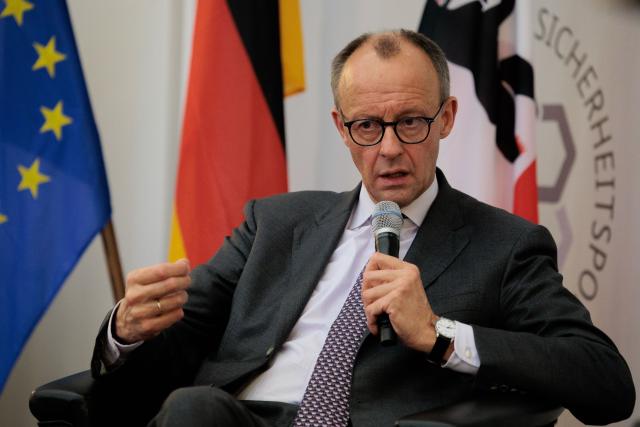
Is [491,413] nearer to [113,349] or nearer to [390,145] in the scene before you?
[390,145]

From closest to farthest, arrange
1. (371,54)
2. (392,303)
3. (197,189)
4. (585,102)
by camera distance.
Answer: (392,303) → (371,54) → (197,189) → (585,102)

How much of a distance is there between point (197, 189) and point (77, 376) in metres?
1.12

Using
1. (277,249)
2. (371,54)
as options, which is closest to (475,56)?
(371,54)

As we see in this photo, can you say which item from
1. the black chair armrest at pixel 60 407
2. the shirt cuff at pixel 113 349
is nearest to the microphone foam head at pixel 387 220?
the shirt cuff at pixel 113 349

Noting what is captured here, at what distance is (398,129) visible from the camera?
202 centimetres

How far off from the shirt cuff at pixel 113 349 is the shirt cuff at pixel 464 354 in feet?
2.48

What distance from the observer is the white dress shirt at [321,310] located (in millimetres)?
1923

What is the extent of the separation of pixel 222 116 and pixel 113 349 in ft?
4.08

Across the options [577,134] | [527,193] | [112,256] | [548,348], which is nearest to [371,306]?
[548,348]

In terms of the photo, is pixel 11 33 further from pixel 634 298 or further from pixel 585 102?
pixel 634 298

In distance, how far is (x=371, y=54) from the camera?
2.05 metres

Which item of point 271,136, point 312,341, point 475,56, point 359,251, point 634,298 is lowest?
point 634,298

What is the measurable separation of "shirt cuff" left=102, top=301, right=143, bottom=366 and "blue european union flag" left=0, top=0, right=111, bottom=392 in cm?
99

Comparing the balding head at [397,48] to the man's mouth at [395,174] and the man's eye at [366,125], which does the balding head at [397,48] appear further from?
the man's mouth at [395,174]
